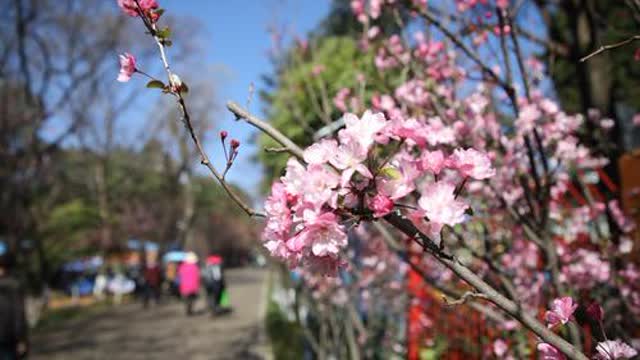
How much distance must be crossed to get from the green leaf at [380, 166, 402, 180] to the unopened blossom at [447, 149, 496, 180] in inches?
5.2

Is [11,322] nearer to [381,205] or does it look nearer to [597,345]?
[381,205]

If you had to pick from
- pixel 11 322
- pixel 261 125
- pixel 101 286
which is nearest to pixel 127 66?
pixel 261 125

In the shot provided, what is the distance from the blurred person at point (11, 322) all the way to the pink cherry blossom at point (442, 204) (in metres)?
6.32

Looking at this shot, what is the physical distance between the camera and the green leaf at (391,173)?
1266mm

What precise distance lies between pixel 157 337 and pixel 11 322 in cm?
577

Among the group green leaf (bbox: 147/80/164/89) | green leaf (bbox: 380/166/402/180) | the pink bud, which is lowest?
the pink bud

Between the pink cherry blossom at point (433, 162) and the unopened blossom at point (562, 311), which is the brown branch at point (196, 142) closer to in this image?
the pink cherry blossom at point (433, 162)

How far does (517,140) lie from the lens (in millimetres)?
3537

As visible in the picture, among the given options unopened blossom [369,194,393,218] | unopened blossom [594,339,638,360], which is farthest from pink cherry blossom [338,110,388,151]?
unopened blossom [594,339,638,360]

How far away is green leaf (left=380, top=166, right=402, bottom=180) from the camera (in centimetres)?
127

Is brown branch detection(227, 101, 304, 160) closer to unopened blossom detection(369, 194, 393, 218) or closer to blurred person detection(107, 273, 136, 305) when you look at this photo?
unopened blossom detection(369, 194, 393, 218)

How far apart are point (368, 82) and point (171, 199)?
3221cm

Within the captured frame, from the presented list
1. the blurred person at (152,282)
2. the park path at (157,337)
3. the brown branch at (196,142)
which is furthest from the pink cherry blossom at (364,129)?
the blurred person at (152,282)

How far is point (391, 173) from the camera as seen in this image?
4.17 feet
